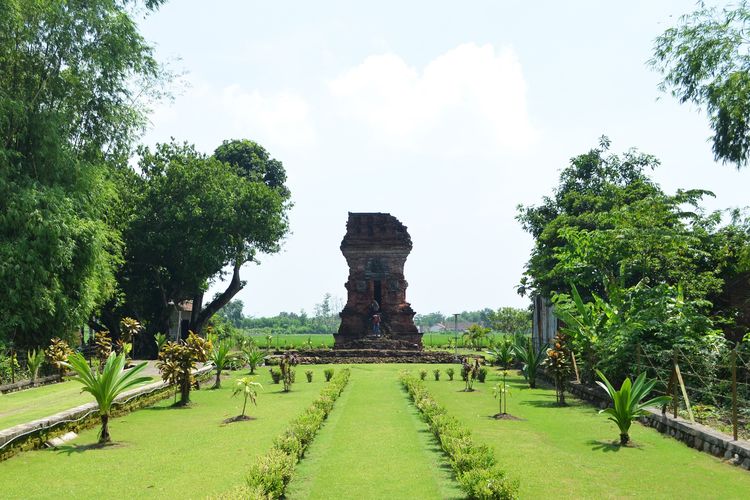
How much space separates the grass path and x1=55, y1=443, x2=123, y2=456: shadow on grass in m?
2.96

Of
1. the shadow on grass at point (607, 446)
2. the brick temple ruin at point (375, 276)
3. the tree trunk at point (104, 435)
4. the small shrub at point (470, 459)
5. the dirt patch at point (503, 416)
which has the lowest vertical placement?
the tree trunk at point (104, 435)

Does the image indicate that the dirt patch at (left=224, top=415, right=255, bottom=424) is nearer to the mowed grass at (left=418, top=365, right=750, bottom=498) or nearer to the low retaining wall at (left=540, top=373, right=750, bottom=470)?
the mowed grass at (left=418, top=365, right=750, bottom=498)

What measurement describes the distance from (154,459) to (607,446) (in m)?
6.25

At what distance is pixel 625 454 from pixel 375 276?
30.4 m

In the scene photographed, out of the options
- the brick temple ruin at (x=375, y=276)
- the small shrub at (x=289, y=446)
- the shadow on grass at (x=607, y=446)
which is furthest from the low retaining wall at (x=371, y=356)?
the small shrub at (x=289, y=446)

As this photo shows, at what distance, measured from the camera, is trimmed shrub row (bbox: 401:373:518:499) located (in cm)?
620

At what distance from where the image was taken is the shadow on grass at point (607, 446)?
9.52 m

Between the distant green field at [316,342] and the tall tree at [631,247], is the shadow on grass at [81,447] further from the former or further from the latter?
the distant green field at [316,342]

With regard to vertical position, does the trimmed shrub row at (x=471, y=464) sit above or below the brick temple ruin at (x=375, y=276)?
below

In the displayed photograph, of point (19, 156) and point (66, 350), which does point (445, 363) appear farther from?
point (19, 156)

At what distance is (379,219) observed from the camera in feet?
132

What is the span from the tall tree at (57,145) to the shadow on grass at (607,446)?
1393cm

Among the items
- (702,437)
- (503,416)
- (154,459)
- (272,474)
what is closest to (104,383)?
(154,459)

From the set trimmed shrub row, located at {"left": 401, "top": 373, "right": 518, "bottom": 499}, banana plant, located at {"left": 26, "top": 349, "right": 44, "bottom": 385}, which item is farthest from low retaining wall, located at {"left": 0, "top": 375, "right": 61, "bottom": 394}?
trimmed shrub row, located at {"left": 401, "top": 373, "right": 518, "bottom": 499}
